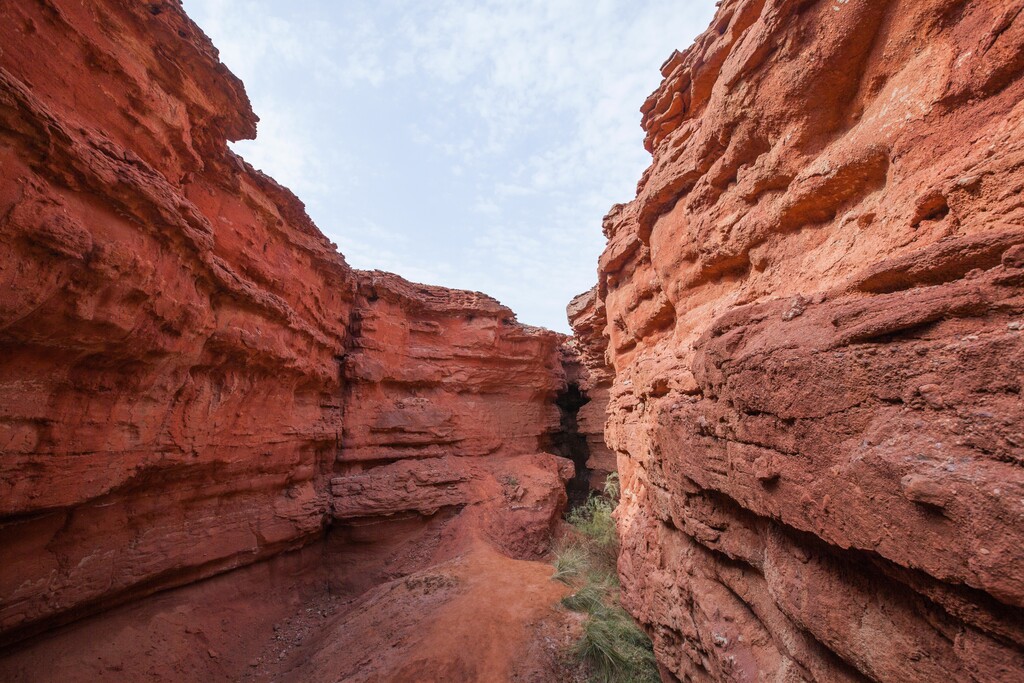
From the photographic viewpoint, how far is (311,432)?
8797 mm

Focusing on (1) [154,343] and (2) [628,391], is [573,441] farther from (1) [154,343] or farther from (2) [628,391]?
(1) [154,343]

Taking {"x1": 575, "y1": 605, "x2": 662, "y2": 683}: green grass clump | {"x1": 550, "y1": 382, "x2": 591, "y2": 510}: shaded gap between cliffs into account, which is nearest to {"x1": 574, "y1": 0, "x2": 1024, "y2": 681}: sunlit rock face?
{"x1": 575, "y1": 605, "x2": 662, "y2": 683}: green grass clump

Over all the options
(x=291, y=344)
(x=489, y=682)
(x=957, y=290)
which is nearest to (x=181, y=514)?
(x=291, y=344)

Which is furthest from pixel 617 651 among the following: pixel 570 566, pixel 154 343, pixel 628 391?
pixel 154 343

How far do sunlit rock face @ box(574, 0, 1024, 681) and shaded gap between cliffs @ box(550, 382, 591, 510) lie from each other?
39.4 feet

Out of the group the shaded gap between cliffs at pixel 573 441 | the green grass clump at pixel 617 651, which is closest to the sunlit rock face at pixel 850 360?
the green grass clump at pixel 617 651

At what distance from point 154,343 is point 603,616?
725 centimetres

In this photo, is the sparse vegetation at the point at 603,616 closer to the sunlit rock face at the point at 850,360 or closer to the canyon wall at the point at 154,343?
the sunlit rock face at the point at 850,360

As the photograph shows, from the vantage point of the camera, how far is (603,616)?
561cm

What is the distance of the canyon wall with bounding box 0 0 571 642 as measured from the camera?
3852 mm

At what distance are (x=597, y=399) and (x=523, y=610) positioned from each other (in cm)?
1025

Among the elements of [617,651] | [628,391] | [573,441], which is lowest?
[617,651]

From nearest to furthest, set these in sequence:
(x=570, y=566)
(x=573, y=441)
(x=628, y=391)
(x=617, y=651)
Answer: (x=617, y=651) < (x=628, y=391) < (x=570, y=566) < (x=573, y=441)

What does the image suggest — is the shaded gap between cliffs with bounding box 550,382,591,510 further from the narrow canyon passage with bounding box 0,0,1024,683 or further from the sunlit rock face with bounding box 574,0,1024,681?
the sunlit rock face with bounding box 574,0,1024,681
